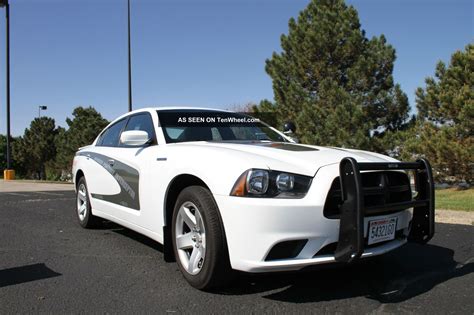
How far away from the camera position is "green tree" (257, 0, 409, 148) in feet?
49.7

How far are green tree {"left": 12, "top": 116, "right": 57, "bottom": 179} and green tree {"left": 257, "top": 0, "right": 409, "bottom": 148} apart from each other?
1285 inches

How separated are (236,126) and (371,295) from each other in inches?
97.5

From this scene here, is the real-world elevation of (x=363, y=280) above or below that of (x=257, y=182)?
below

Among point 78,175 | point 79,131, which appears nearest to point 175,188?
point 78,175

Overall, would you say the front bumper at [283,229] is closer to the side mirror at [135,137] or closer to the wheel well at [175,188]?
the wheel well at [175,188]

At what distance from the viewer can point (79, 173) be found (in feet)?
22.0

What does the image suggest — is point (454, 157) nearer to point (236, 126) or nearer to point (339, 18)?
point (339, 18)

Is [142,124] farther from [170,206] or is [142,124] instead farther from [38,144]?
[38,144]

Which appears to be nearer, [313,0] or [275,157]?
[275,157]

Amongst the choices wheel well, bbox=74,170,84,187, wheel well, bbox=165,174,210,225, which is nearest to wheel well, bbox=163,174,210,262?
wheel well, bbox=165,174,210,225

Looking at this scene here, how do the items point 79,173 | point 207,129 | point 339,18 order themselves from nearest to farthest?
point 207,129, point 79,173, point 339,18

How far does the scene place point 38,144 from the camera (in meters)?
43.8

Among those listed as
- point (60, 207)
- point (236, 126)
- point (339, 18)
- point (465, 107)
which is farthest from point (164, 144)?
point (339, 18)

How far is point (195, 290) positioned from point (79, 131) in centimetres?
3190
